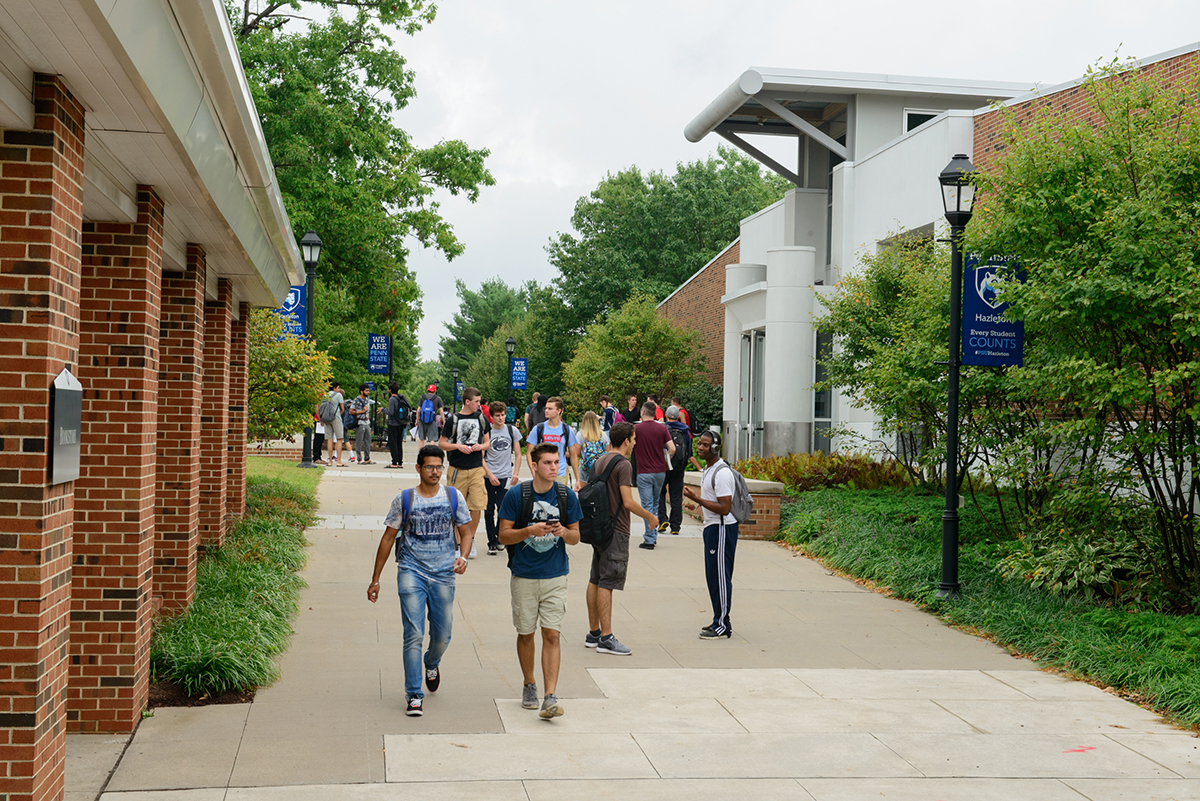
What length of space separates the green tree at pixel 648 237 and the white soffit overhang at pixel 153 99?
51.8 metres

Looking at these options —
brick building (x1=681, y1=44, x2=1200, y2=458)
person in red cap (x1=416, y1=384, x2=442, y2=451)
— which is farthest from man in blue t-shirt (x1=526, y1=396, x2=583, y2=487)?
person in red cap (x1=416, y1=384, x2=442, y2=451)

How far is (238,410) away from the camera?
14117mm

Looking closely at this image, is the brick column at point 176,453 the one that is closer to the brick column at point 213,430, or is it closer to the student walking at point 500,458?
the brick column at point 213,430

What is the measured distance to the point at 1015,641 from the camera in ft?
31.7

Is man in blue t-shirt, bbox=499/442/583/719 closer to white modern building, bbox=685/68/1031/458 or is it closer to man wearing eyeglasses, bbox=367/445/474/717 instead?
man wearing eyeglasses, bbox=367/445/474/717

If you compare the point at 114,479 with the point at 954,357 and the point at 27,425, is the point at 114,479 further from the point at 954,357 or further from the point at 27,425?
the point at 954,357

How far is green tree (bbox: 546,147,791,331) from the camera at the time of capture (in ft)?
196

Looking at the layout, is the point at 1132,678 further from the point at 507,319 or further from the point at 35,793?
the point at 507,319

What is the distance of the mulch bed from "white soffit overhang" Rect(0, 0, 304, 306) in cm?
300

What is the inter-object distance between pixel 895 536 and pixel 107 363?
9876 mm

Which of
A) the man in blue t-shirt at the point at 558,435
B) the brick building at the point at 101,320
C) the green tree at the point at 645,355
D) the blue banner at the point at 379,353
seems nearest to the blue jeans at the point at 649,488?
the man in blue t-shirt at the point at 558,435

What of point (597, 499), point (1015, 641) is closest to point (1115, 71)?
point (1015, 641)

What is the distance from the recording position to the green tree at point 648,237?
59719 millimetres

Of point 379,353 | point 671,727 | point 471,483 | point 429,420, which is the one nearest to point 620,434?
point 671,727
